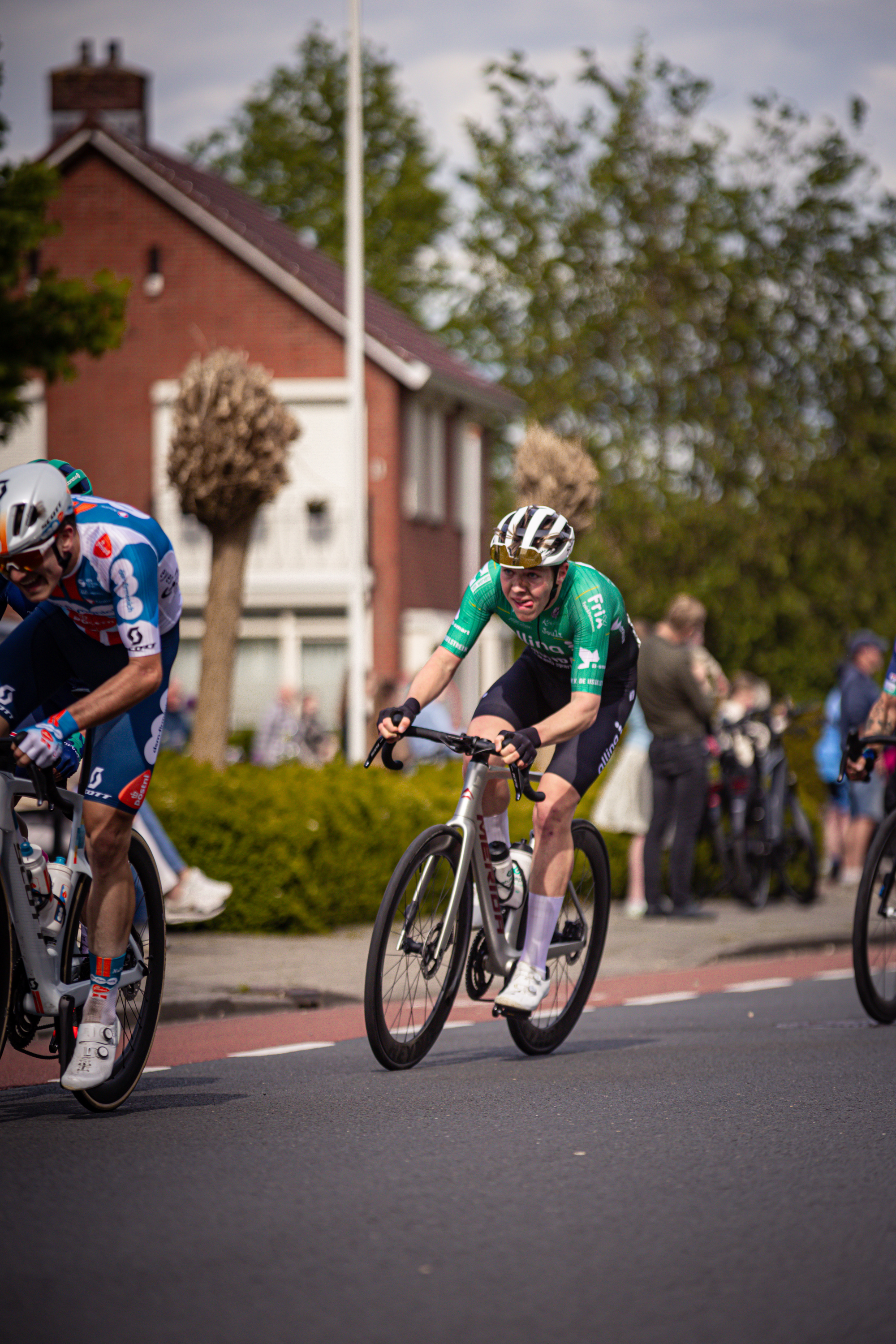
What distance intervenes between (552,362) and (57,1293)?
39186mm

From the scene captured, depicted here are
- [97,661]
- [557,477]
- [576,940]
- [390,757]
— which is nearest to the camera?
[97,661]

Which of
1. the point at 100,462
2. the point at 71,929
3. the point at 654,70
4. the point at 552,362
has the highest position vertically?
the point at 654,70

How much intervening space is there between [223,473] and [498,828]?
7.86m

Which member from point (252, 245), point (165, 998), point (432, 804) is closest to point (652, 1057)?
point (165, 998)

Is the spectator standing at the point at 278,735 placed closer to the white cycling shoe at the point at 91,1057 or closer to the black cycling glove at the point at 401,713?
the black cycling glove at the point at 401,713

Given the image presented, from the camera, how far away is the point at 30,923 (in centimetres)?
525

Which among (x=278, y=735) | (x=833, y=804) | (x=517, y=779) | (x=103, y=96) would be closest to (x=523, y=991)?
(x=517, y=779)

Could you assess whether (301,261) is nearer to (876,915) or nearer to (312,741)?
(312,741)

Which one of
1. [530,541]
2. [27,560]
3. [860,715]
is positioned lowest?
[860,715]

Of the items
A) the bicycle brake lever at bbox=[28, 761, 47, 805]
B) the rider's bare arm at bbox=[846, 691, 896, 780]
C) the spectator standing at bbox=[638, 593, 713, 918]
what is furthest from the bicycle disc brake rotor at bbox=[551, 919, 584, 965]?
the spectator standing at bbox=[638, 593, 713, 918]

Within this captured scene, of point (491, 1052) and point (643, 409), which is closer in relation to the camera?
point (491, 1052)

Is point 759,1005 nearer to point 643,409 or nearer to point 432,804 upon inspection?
point 432,804

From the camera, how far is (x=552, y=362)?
1651 inches

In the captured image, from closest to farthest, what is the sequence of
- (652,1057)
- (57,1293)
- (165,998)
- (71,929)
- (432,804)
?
(57,1293) < (71,929) < (652,1057) < (165,998) < (432,804)
